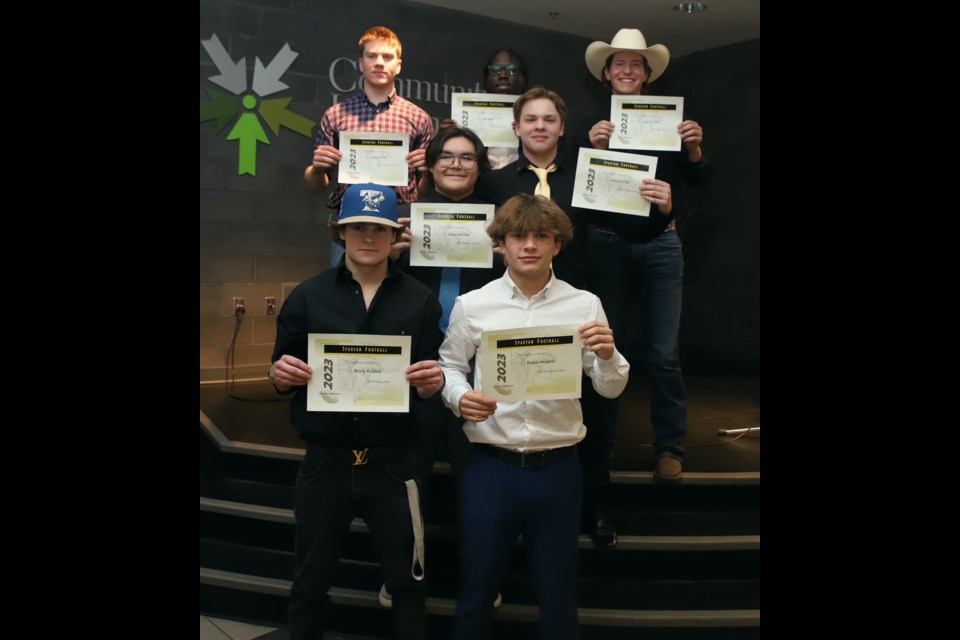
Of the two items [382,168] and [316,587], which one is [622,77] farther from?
[316,587]

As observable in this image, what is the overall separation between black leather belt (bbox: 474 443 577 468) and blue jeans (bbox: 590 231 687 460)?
732mm

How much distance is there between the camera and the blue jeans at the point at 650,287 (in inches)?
117

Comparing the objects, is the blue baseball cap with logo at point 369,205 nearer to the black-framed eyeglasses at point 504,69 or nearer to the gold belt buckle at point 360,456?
the gold belt buckle at point 360,456

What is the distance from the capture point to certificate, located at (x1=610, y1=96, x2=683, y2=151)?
2826mm

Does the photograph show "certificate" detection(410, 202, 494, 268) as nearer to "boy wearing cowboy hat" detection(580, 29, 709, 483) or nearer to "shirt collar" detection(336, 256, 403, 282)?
"shirt collar" detection(336, 256, 403, 282)

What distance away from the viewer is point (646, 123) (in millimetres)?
2836

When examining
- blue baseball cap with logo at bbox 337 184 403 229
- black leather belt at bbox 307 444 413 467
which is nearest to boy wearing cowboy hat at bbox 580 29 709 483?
blue baseball cap with logo at bbox 337 184 403 229

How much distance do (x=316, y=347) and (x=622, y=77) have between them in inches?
60.5

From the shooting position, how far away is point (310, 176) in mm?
3127

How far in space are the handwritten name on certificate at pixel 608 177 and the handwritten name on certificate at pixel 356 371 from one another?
2.99 feet

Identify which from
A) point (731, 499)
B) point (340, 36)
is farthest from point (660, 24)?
point (731, 499)

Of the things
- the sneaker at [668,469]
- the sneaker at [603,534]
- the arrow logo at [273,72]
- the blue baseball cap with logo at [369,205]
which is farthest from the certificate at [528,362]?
the arrow logo at [273,72]

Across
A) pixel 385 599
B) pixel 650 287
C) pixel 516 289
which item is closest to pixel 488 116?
pixel 650 287

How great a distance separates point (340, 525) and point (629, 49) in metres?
1.92
